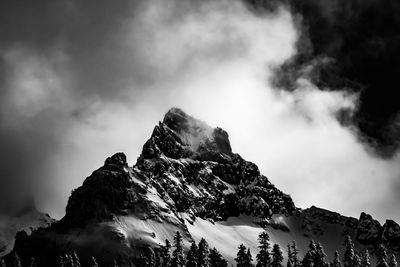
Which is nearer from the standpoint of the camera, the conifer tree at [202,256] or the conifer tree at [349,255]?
the conifer tree at [202,256]

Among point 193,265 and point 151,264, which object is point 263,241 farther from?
point 151,264

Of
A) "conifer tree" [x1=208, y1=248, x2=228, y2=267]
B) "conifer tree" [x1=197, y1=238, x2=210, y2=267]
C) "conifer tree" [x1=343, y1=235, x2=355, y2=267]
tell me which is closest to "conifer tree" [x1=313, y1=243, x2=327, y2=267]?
"conifer tree" [x1=343, y1=235, x2=355, y2=267]

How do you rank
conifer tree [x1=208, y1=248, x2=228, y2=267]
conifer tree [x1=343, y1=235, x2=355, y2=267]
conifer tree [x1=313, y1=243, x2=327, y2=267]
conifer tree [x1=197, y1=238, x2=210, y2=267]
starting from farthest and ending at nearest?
conifer tree [x1=208, y1=248, x2=228, y2=267] < conifer tree [x1=343, y1=235, x2=355, y2=267] < conifer tree [x1=313, y1=243, x2=327, y2=267] < conifer tree [x1=197, y1=238, x2=210, y2=267]

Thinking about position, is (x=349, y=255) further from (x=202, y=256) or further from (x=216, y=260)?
(x=216, y=260)

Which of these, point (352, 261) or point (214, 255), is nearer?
point (352, 261)

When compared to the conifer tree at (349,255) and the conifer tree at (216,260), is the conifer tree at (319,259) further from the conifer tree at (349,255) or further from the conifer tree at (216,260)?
the conifer tree at (216,260)

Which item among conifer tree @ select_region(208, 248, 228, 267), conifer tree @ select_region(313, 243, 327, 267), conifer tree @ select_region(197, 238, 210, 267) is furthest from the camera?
conifer tree @ select_region(208, 248, 228, 267)

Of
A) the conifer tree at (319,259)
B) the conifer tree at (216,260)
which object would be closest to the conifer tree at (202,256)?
the conifer tree at (319,259)

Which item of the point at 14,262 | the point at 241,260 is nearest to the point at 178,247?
the point at 241,260

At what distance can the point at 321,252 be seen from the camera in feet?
392

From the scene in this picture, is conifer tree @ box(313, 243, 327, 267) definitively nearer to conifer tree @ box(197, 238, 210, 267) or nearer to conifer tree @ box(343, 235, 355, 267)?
conifer tree @ box(343, 235, 355, 267)

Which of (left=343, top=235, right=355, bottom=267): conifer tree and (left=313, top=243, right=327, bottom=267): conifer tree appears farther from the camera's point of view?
(left=343, top=235, right=355, bottom=267): conifer tree

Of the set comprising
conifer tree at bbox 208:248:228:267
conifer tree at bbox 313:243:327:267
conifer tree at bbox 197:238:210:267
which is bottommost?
conifer tree at bbox 197:238:210:267

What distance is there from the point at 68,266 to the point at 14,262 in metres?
14.3
